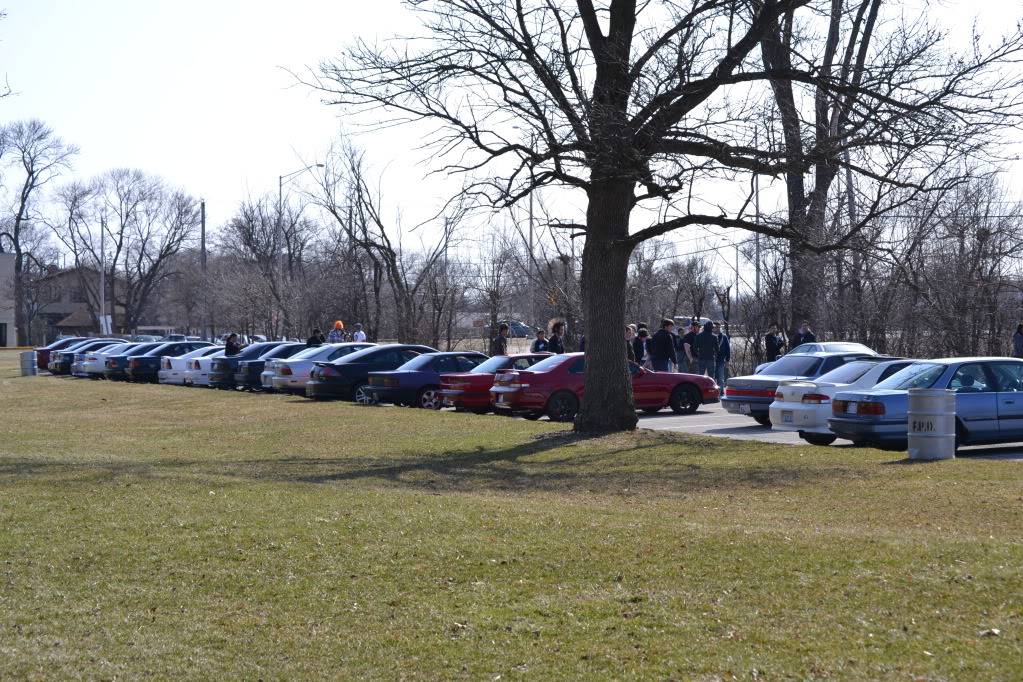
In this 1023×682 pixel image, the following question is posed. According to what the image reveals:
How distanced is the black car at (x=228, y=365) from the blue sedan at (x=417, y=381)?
9284 mm

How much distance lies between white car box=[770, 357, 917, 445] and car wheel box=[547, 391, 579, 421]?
17.2 ft

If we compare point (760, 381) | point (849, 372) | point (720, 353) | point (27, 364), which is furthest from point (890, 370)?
point (27, 364)

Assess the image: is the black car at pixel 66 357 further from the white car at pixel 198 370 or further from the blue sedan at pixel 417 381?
the blue sedan at pixel 417 381

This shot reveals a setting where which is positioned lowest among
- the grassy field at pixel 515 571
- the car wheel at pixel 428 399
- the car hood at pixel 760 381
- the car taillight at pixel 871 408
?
the grassy field at pixel 515 571

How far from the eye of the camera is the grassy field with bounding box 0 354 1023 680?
20.5 feet

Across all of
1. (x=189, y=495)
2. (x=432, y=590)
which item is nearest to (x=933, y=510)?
(x=432, y=590)

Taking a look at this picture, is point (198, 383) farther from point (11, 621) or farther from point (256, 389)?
point (11, 621)

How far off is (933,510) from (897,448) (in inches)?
230

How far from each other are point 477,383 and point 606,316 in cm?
643

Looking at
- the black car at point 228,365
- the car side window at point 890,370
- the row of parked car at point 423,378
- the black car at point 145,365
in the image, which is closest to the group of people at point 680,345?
the row of parked car at point 423,378

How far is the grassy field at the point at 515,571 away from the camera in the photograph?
6.24 metres

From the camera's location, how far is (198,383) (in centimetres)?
3747

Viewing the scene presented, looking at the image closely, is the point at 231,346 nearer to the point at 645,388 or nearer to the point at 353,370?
the point at 353,370

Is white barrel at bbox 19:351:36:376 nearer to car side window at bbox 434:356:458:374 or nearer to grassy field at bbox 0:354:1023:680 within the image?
car side window at bbox 434:356:458:374
